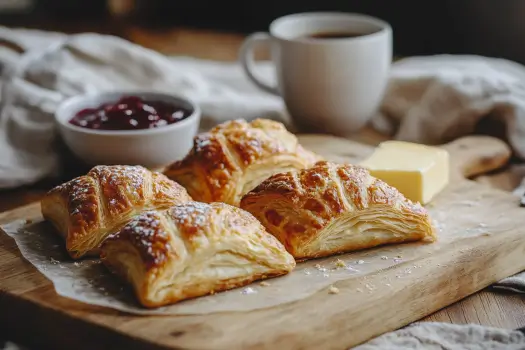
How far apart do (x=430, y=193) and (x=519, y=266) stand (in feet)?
1.45

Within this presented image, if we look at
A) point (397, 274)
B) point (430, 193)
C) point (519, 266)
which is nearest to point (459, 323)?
Answer: point (397, 274)

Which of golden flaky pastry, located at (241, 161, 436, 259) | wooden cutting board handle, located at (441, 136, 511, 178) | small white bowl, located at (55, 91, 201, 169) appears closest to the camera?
golden flaky pastry, located at (241, 161, 436, 259)

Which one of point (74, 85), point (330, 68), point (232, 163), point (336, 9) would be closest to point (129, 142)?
point (232, 163)

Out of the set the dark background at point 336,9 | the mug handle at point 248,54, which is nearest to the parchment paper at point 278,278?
the mug handle at point 248,54

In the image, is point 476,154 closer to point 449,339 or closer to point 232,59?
point 449,339

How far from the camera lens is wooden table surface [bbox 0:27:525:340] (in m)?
2.38

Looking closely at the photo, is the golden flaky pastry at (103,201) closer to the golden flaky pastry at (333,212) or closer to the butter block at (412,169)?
the golden flaky pastry at (333,212)

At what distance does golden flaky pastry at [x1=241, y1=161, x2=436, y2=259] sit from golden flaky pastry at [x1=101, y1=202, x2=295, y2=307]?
0.38 ft

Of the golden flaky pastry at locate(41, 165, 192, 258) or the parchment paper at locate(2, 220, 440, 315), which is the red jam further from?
the parchment paper at locate(2, 220, 440, 315)

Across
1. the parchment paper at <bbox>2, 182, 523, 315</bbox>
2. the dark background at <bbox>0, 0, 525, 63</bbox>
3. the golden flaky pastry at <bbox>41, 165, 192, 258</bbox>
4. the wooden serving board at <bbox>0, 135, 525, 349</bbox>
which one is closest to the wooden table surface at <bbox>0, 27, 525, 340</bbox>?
the wooden serving board at <bbox>0, 135, 525, 349</bbox>

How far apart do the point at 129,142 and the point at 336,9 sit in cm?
264

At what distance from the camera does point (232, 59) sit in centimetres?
486

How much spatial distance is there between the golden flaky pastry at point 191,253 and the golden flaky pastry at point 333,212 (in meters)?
0.11

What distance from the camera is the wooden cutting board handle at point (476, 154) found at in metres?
3.34
